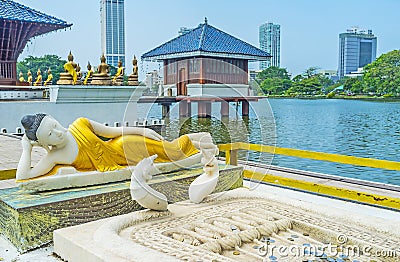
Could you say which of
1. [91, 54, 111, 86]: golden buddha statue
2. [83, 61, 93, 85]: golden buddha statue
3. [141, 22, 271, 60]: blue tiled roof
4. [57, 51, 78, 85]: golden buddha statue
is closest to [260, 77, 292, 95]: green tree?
[141, 22, 271, 60]: blue tiled roof

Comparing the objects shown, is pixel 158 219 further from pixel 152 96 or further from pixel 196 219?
pixel 152 96

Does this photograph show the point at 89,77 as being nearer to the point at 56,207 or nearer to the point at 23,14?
the point at 23,14

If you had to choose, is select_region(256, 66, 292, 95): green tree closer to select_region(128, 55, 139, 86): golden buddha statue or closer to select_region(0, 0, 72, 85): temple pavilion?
select_region(0, 0, 72, 85): temple pavilion

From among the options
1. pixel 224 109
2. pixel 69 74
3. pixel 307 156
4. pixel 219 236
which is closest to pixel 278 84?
pixel 69 74

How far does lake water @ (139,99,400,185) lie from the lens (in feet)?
13.8

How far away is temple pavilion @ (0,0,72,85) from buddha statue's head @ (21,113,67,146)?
377 inches

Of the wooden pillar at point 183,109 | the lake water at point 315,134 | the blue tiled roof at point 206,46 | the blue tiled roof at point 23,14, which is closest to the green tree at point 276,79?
the lake water at point 315,134

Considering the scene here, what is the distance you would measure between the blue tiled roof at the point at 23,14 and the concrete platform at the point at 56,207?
973cm

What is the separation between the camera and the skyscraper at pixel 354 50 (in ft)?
228

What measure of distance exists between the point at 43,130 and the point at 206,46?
57.7 ft

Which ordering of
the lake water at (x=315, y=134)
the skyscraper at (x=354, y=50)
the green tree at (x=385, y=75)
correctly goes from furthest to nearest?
the skyscraper at (x=354, y=50), the green tree at (x=385, y=75), the lake water at (x=315, y=134)

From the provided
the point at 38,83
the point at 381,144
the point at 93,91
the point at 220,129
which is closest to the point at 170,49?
the point at 38,83

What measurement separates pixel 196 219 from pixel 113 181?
0.92 metres

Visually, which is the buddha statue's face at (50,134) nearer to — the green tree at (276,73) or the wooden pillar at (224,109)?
the wooden pillar at (224,109)
